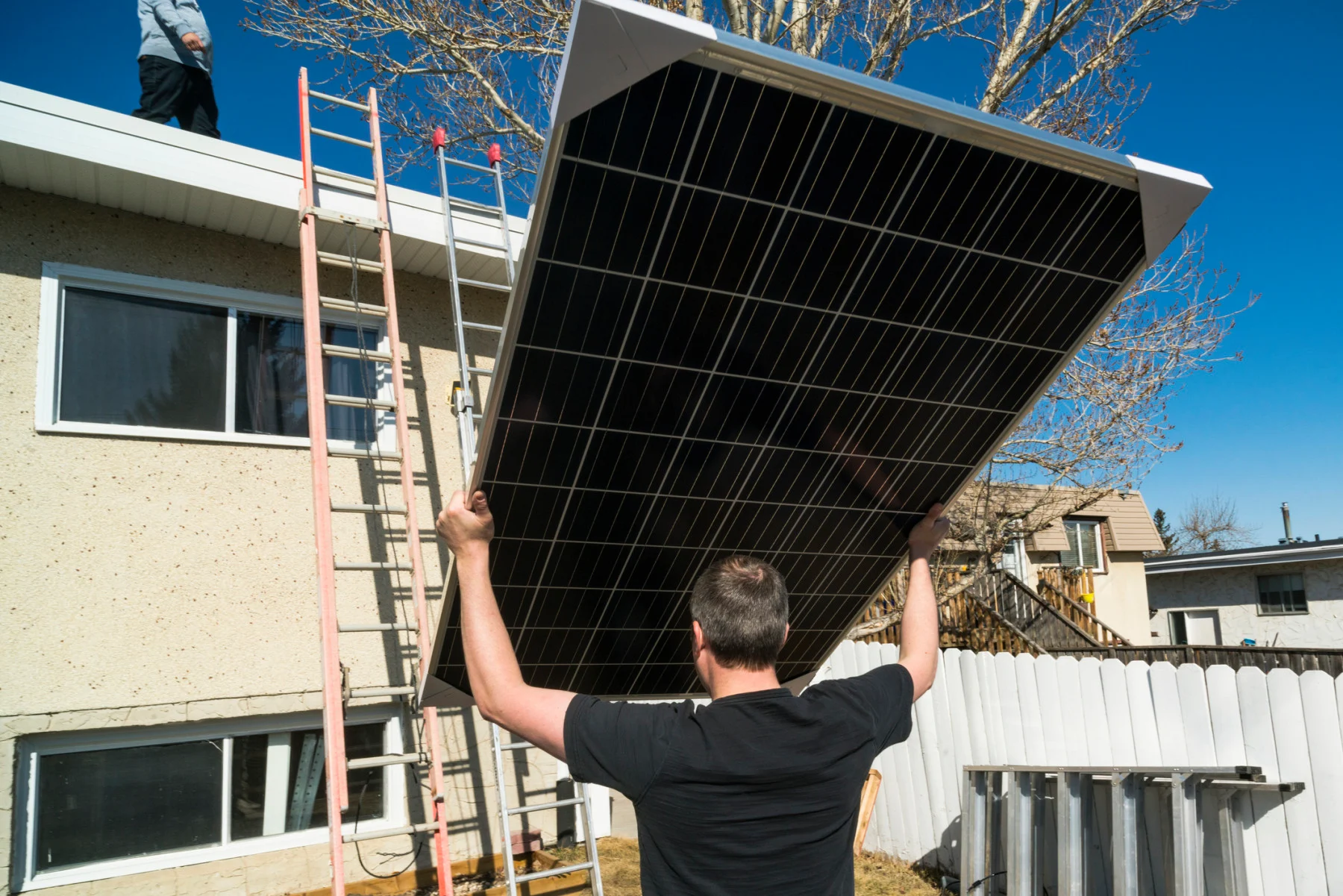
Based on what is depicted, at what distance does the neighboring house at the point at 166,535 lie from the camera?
6.39 meters

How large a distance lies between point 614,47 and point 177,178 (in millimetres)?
5749

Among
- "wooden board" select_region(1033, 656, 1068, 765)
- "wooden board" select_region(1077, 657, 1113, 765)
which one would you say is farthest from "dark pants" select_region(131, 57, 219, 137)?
"wooden board" select_region(1077, 657, 1113, 765)

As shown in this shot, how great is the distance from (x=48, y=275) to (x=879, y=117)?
6677mm

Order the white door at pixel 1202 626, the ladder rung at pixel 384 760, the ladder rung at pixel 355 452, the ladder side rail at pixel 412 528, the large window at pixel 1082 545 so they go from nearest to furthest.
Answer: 1. the ladder side rail at pixel 412 528
2. the ladder rung at pixel 384 760
3. the ladder rung at pixel 355 452
4. the white door at pixel 1202 626
5. the large window at pixel 1082 545

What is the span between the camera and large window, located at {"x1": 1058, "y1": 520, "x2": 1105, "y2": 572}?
32.3m

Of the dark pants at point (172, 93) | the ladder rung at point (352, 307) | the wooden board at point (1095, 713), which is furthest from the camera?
the dark pants at point (172, 93)

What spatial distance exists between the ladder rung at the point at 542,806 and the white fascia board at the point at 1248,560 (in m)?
23.5

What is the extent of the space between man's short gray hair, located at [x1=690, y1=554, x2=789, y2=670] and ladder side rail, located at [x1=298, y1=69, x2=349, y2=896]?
349 cm

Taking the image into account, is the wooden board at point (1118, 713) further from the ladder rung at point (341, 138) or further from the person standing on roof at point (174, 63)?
the person standing on roof at point (174, 63)

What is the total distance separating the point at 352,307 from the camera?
698 cm

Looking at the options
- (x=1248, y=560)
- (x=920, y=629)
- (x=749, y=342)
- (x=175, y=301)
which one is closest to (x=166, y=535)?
(x=175, y=301)

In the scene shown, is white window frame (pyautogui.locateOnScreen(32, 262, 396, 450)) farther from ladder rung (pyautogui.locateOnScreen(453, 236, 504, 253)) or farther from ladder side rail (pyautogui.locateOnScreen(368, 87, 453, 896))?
ladder side rail (pyautogui.locateOnScreen(368, 87, 453, 896))

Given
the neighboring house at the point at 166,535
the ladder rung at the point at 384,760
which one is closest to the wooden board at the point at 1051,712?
the neighboring house at the point at 166,535

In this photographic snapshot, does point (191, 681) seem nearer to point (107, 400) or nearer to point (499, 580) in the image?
point (107, 400)
